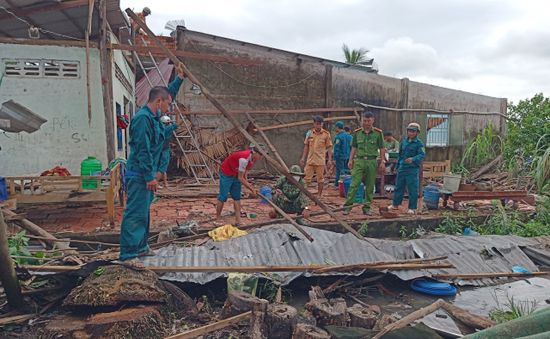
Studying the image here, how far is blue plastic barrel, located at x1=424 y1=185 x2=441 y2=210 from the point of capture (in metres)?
8.14

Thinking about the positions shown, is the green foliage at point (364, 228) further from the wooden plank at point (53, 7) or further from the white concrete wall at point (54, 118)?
the wooden plank at point (53, 7)

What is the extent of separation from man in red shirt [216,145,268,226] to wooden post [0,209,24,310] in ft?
10.3

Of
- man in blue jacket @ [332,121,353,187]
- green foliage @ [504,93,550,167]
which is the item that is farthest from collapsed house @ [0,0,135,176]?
green foliage @ [504,93,550,167]

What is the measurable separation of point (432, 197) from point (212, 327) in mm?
6269

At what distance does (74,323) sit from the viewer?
3260 millimetres

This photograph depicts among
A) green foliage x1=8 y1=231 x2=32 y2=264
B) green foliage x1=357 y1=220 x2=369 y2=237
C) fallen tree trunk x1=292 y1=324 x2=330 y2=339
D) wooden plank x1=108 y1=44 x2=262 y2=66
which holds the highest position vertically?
wooden plank x1=108 y1=44 x2=262 y2=66

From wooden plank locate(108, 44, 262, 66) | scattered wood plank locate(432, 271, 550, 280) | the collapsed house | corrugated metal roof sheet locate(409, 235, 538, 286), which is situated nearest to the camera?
scattered wood plank locate(432, 271, 550, 280)

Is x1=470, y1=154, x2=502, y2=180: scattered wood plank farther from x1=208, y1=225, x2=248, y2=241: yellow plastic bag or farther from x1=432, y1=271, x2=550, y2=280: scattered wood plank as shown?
x1=208, y1=225, x2=248, y2=241: yellow plastic bag

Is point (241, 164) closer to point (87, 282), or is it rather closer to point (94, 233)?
point (94, 233)

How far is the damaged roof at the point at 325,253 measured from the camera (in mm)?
4355

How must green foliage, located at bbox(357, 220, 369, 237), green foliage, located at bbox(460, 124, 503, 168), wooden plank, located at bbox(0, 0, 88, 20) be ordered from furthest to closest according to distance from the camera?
green foliage, located at bbox(460, 124, 503, 168)
wooden plank, located at bbox(0, 0, 88, 20)
green foliage, located at bbox(357, 220, 369, 237)

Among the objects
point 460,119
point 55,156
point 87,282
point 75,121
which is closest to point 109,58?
point 75,121

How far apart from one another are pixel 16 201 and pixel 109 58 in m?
3.32

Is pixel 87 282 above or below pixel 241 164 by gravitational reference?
below
